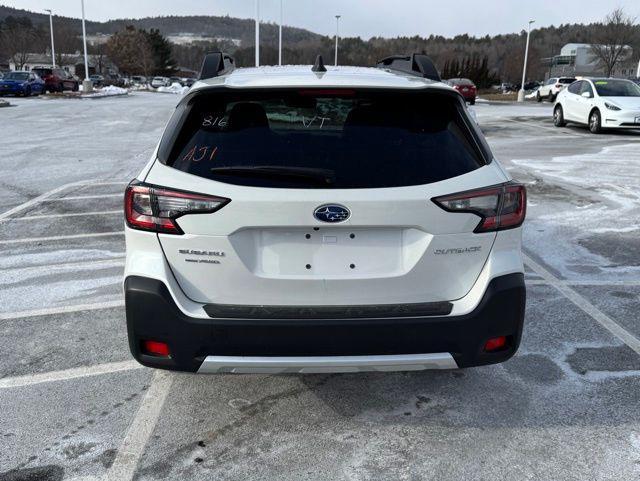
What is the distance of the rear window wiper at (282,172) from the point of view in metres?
2.76

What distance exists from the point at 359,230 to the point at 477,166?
68cm

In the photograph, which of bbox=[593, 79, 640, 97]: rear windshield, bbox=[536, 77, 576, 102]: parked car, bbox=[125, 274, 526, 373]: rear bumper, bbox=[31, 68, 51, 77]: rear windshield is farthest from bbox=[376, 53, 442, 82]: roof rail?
bbox=[31, 68, 51, 77]: rear windshield

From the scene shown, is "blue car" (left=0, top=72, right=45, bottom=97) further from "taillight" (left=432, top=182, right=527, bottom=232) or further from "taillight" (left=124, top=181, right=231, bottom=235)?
"taillight" (left=432, top=182, right=527, bottom=232)

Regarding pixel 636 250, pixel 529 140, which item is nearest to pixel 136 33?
pixel 529 140

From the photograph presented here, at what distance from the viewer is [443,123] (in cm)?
305

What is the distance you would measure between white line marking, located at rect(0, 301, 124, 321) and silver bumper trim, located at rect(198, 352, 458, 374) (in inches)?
90.0

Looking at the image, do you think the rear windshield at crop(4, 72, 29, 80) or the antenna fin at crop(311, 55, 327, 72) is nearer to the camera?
the antenna fin at crop(311, 55, 327, 72)

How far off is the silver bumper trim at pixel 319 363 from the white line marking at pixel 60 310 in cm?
229

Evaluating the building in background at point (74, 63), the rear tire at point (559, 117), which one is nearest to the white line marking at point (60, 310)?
the rear tire at point (559, 117)

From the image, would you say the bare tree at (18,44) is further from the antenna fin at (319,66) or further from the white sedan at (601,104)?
the antenna fin at (319,66)

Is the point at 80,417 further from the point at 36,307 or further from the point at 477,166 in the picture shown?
the point at 477,166

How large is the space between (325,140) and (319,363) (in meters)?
1.03

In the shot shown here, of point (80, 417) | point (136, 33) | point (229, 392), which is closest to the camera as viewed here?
point (80, 417)

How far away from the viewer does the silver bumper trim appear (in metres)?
2.78
